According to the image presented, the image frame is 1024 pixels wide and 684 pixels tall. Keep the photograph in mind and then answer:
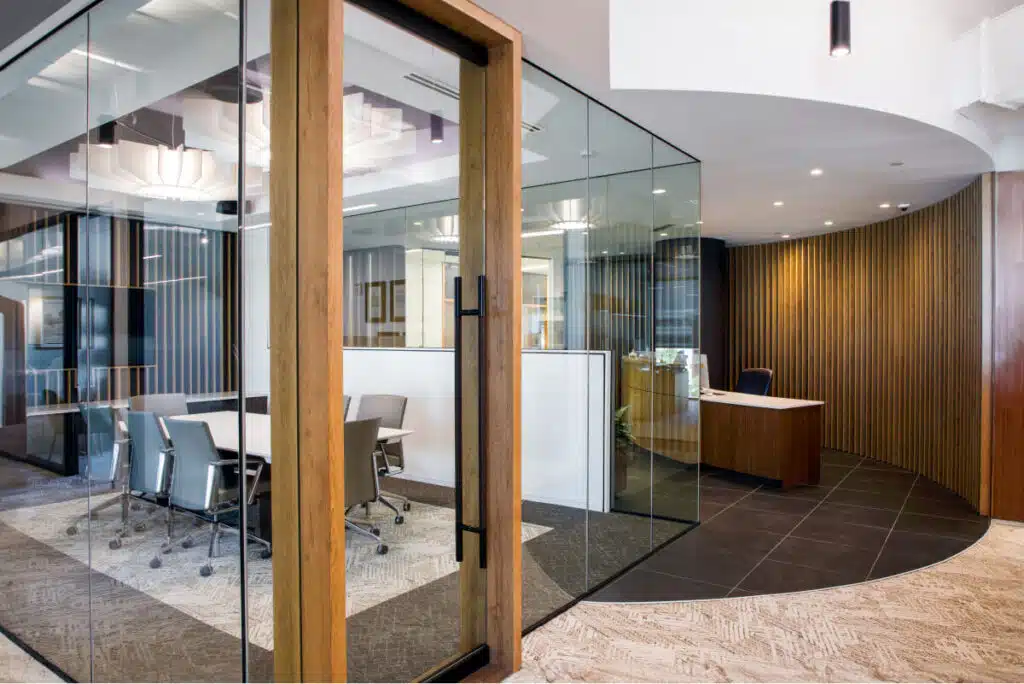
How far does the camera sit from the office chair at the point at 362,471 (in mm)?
2678

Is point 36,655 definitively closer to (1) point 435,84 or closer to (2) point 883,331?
(1) point 435,84

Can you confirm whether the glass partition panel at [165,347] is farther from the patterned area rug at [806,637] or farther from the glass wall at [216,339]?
the patterned area rug at [806,637]

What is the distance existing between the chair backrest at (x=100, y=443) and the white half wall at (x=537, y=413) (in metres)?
1.06

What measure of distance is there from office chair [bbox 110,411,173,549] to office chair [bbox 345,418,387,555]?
26.2 inches

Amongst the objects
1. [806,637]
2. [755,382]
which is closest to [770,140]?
[806,637]

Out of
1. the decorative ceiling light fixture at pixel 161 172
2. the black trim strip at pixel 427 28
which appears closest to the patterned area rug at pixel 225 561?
the decorative ceiling light fixture at pixel 161 172

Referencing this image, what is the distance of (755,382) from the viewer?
905cm

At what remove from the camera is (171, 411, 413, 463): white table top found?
2.39 metres

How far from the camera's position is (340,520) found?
243 cm

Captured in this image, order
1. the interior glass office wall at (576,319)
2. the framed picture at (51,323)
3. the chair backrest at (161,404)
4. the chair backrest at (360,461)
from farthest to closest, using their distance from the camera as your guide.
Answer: the framed picture at (51,323) → the interior glass office wall at (576,319) → the chair backrest at (360,461) → the chair backrest at (161,404)

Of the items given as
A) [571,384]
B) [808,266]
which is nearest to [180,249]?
[571,384]

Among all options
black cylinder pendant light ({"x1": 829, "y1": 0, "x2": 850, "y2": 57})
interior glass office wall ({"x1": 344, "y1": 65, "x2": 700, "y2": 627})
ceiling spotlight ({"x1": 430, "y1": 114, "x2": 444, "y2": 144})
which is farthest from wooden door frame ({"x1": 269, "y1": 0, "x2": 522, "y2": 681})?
black cylinder pendant light ({"x1": 829, "y1": 0, "x2": 850, "y2": 57})

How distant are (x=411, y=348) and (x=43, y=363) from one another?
1.87 meters

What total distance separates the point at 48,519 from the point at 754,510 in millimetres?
5659
